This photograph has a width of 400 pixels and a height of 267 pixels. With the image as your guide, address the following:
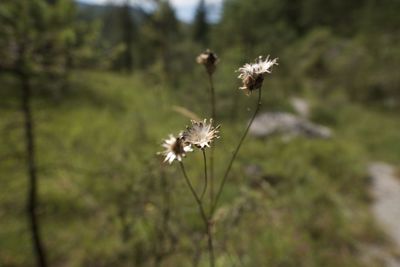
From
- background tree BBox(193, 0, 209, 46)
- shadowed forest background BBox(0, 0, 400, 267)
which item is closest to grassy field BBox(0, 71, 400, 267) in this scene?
shadowed forest background BBox(0, 0, 400, 267)

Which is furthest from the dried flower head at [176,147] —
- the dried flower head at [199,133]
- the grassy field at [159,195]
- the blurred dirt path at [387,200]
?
the blurred dirt path at [387,200]

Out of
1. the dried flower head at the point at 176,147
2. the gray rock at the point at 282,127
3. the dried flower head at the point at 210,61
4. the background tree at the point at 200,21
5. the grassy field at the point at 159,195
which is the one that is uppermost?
the background tree at the point at 200,21

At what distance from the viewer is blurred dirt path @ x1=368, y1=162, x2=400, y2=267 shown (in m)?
5.64

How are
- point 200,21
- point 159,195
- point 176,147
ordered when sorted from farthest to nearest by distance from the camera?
point 200,21
point 159,195
point 176,147

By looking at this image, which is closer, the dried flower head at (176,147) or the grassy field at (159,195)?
the dried flower head at (176,147)

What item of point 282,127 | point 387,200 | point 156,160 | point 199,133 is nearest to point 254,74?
point 199,133

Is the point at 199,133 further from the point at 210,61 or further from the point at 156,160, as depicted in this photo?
the point at 156,160

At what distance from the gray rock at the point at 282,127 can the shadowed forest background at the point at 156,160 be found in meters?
0.20

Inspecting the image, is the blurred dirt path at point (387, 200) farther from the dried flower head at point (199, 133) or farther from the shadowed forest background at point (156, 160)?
the dried flower head at point (199, 133)

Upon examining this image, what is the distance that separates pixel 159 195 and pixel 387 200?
606 centimetres

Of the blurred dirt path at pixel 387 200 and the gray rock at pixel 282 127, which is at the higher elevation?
the gray rock at pixel 282 127

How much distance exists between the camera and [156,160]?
2.02 meters

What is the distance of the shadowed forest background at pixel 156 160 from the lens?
2.45m

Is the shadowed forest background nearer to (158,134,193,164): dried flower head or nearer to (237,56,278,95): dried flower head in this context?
A: (237,56,278,95): dried flower head
